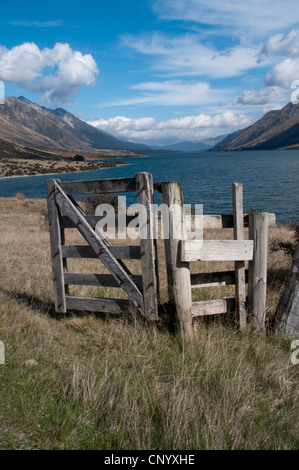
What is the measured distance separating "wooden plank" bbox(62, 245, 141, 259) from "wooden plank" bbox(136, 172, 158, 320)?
6.7 inches

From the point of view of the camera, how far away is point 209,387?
11.8ft

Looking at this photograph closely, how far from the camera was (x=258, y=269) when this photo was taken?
4.82 meters

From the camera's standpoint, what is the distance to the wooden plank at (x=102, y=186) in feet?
15.7

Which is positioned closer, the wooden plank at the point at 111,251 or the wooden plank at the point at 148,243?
the wooden plank at the point at 148,243

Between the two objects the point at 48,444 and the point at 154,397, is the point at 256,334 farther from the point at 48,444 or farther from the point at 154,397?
the point at 48,444

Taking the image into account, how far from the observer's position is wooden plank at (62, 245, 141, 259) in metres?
4.92

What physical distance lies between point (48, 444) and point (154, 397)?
101cm

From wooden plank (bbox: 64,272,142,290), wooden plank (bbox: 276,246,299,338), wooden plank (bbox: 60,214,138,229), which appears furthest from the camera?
wooden plank (bbox: 64,272,142,290)

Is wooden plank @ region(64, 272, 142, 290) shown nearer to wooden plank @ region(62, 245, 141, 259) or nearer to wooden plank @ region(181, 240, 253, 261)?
wooden plank @ region(62, 245, 141, 259)

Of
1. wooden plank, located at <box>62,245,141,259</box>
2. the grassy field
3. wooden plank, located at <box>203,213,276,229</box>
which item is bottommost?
the grassy field

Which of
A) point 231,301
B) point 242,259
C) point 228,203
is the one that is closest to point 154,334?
point 231,301

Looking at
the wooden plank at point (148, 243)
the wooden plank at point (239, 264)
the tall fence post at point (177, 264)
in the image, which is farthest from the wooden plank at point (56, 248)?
the wooden plank at point (239, 264)

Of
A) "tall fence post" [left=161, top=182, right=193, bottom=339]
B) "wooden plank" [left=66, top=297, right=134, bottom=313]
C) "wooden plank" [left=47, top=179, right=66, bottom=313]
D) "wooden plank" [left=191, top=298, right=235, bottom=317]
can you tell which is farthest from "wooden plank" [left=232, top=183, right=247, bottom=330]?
"wooden plank" [left=47, top=179, right=66, bottom=313]

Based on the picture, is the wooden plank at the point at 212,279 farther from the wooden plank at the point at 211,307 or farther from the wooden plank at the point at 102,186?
the wooden plank at the point at 102,186
